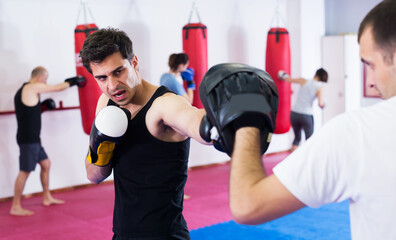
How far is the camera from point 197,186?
524 centimetres

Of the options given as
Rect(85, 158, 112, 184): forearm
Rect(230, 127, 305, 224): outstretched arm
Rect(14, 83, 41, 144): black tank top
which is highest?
Rect(230, 127, 305, 224): outstretched arm

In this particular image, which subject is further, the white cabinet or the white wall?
the white cabinet

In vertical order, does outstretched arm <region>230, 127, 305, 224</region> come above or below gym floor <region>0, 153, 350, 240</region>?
above

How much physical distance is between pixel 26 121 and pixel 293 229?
258cm

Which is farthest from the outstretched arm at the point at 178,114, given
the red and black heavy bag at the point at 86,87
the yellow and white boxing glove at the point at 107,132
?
the red and black heavy bag at the point at 86,87

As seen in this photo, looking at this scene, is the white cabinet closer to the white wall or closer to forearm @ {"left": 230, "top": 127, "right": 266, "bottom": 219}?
the white wall

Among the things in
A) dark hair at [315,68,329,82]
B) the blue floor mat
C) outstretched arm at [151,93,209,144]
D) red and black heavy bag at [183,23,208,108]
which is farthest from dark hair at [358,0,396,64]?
dark hair at [315,68,329,82]

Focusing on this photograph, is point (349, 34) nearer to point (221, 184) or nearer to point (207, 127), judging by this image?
point (221, 184)

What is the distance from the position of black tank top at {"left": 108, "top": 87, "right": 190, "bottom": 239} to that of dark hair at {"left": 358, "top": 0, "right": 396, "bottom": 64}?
882 mm

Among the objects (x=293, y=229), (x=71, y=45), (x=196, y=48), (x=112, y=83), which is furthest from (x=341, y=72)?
(x=112, y=83)

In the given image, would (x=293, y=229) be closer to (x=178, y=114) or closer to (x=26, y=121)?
(x=178, y=114)

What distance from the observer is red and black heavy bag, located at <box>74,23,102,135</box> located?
4.45 metres

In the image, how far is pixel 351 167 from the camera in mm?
820

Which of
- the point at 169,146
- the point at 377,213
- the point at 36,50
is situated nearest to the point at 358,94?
the point at 36,50
